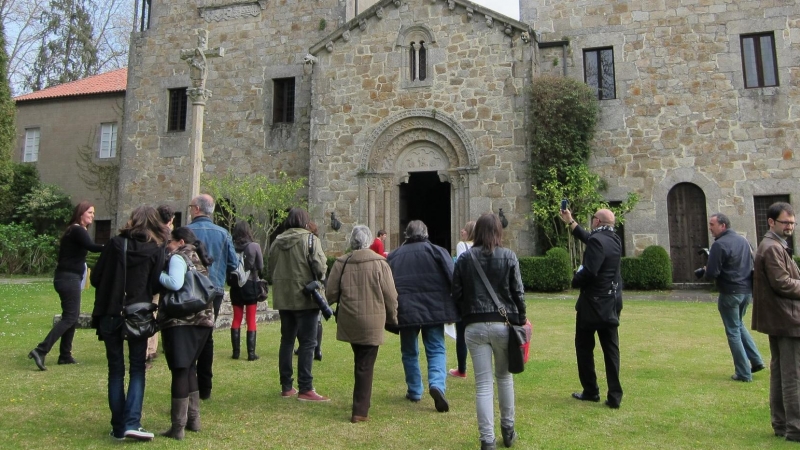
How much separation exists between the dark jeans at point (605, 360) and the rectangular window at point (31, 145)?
25.9 metres

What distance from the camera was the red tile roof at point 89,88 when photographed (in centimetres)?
2419

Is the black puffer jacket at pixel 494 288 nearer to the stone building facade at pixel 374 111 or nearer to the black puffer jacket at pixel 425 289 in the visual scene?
the black puffer jacket at pixel 425 289

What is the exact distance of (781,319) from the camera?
189 inches

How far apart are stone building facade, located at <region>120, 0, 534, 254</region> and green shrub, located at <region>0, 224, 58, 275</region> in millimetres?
5491

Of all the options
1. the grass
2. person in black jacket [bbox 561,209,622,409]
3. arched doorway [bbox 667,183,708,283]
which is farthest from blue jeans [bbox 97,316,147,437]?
arched doorway [bbox 667,183,708,283]

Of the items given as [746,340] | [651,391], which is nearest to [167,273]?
[651,391]

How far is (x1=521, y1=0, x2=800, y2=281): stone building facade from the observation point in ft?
51.9

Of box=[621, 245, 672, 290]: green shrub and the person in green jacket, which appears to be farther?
box=[621, 245, 672, 290]: green shrub

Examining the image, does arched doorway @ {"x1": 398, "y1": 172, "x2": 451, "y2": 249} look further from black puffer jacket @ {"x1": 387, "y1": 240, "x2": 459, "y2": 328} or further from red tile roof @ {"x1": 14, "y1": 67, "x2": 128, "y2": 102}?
red tile roof @ {"x1": 14, "y1": 67, "x2": 128, "y2": 102}

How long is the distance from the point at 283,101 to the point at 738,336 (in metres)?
16.7

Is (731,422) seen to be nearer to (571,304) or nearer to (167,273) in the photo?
(167,273)

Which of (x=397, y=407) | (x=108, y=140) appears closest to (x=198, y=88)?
(x=397, y=407)

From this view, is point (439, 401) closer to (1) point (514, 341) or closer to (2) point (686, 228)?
(1) point (514, 341)

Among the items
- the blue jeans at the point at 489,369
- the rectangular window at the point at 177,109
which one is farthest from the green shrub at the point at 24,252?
the blue jeans at the point at 489,369
